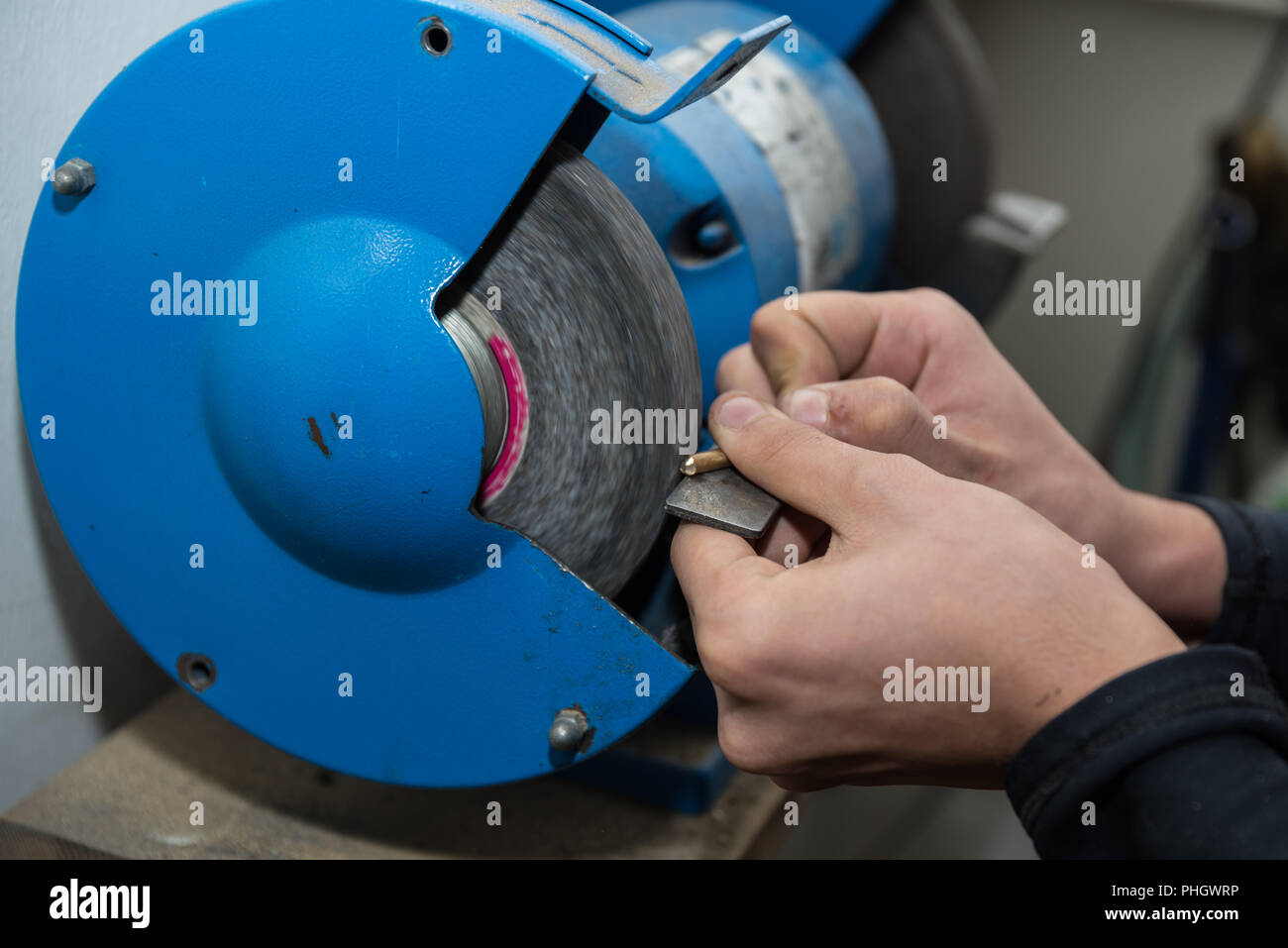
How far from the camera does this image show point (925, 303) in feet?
2.67

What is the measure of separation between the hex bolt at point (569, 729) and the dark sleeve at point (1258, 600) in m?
0.50

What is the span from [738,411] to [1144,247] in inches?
73.7

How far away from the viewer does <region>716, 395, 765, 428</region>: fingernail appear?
663mm

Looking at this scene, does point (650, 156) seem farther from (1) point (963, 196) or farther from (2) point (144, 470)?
(1) point (963, 196)

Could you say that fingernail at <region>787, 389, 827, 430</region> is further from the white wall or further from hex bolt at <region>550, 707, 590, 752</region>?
the white wall

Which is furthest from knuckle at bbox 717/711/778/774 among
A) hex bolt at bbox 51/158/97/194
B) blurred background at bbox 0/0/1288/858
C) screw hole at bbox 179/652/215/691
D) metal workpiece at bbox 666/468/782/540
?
blurred background at bbox 0/0/1288/858

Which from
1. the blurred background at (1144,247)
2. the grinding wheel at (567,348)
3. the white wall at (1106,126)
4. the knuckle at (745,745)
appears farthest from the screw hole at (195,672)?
the white wall at (1106,126)

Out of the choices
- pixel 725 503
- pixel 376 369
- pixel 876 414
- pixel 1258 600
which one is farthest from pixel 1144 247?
pixel 376 369

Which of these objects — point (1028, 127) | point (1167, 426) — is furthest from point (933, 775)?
point (1028, 127)

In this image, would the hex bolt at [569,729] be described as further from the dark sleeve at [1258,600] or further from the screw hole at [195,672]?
A: the dark sleeve at [1258,600]

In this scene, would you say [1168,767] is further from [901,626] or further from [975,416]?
[975,416]

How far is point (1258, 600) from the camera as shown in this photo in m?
0.83

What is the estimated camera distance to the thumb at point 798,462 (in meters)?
0.59
